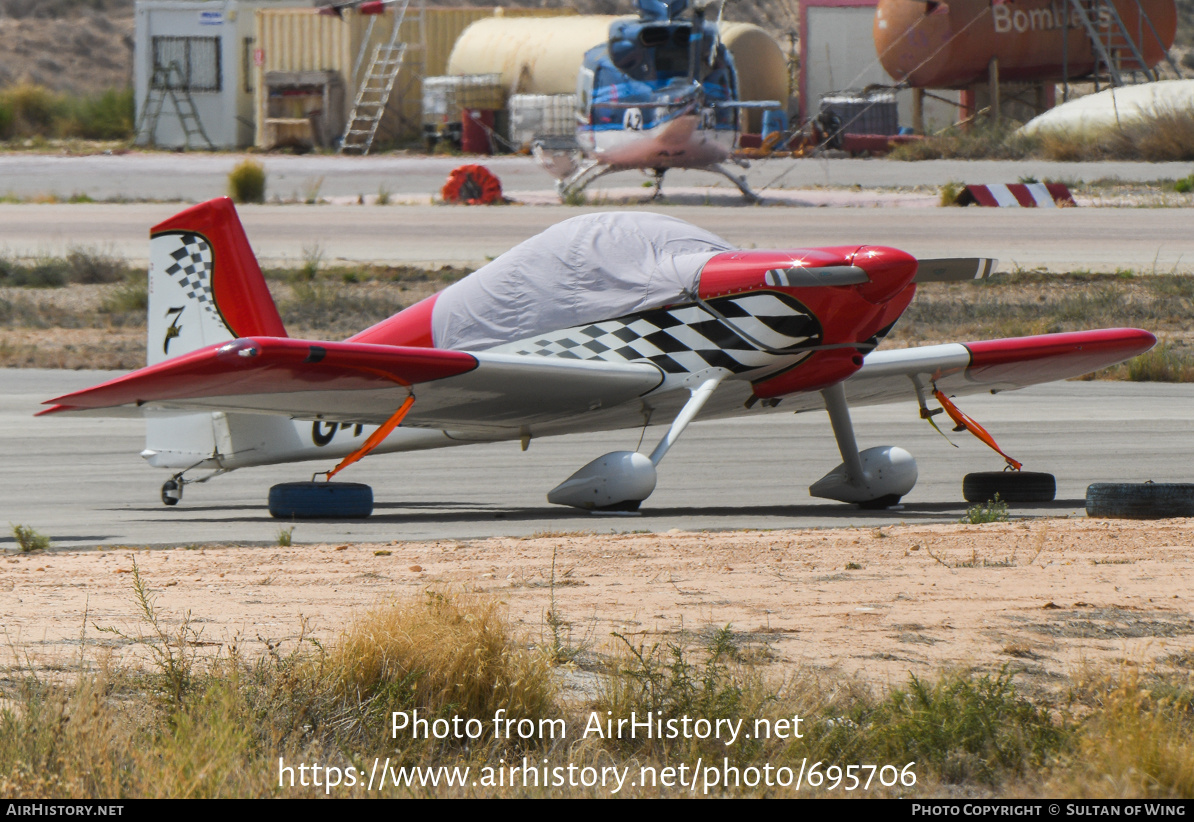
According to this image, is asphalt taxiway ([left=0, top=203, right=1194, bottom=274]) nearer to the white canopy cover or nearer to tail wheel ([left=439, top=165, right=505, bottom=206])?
tail wheel ([left=439, top=165, right=505, bottom=206])

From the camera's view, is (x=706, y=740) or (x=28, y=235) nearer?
(x=706, y=740)

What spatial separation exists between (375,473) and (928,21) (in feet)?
119

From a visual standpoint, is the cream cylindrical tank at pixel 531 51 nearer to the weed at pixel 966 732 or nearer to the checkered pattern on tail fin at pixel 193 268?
the checkered pattern on tail fin at pixel 193 268

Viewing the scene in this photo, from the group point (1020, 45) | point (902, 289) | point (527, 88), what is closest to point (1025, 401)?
point (902, 289)

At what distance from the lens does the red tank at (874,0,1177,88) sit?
1772 inches

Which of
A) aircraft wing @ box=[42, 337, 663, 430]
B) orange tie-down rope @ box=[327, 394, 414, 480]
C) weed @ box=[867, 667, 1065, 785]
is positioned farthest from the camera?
orange tie-down rope @ box=[327, 394, 414, 480]

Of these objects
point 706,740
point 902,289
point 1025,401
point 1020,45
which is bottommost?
point 1025,401

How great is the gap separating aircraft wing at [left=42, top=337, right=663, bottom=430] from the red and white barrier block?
2375cm

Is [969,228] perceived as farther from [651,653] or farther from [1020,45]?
[651,653]

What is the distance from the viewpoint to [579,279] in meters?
11.0

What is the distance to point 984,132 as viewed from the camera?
4403cm

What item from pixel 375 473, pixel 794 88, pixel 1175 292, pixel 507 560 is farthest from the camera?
pixel 794 88

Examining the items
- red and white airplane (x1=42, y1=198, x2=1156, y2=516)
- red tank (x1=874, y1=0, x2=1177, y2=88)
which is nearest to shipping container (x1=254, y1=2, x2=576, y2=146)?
red tank (x1=874, y1=0, x2=1177, y2=88)

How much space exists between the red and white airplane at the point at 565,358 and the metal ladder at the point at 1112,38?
3650 cm
